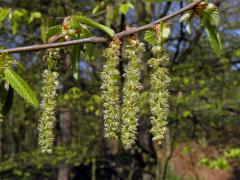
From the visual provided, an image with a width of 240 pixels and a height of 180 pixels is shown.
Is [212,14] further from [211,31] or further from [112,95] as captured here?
[112,95]

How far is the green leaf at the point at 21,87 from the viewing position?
1288 millimetres

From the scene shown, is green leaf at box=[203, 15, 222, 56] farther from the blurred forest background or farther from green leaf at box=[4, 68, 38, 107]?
the blurred forest background

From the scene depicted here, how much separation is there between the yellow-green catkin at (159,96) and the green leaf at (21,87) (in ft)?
1.12

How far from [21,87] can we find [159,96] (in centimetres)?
39

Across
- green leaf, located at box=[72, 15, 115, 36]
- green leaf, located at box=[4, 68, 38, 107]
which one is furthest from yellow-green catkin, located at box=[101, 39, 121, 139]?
green leaf, located at box=[4, 68, 38, 107]

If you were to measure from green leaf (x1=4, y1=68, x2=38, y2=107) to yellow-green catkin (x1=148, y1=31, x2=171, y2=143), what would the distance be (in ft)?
1.12

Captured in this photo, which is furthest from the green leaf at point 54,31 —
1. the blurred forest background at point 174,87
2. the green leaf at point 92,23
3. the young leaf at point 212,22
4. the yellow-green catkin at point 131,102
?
the blurred forest background at point 174,87

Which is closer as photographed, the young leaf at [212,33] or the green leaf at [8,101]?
the young leaf at [212,33]

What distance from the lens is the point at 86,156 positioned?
743 cm

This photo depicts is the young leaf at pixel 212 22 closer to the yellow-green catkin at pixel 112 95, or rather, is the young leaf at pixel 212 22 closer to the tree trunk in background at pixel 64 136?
the yellow-green catkin at pixel 112 95

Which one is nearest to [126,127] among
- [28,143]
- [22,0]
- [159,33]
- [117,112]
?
[117,112]

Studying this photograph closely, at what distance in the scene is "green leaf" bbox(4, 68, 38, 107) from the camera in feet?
4.23

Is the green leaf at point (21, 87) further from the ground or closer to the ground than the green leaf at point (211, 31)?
closer to the ground

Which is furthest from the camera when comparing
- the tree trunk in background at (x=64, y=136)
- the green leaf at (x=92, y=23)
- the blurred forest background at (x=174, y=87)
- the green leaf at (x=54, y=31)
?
the tree trunk in background at (x=64, y=136)
